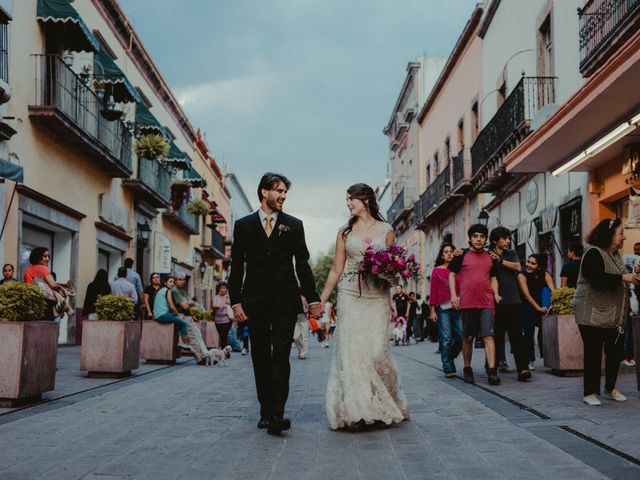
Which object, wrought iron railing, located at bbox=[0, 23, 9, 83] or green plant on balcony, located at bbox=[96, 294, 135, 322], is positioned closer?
green plant on balcony, located at bbox=[96, 294, 135, 322]

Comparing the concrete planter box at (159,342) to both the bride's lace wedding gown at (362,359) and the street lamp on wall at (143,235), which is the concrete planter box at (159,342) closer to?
the bride's lace wedding gown at (362,359)

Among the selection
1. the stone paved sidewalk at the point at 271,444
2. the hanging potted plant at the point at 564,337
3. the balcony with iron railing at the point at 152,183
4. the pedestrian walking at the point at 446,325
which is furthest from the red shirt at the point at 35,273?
the balcony with iron railing at the point at 152,183

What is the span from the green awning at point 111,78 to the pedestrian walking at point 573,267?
12649mm

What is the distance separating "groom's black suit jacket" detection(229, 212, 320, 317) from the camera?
248 inches

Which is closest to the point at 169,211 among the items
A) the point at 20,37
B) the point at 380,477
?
the point at 20,37

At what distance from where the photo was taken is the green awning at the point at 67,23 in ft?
56.1

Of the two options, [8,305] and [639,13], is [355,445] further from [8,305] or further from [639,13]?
[639,13]

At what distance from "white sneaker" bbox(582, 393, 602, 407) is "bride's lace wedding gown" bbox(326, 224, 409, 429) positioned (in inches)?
73.1

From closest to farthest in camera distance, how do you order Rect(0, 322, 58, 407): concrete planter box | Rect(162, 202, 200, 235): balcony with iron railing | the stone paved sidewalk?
1. the stone paved sidewalk
2. Rect(0, 322, 58, 407): concrete planter box
3. Rect(162, 202, 200, 235): balcony with iron railing

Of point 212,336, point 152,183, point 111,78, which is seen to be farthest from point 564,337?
point 152,183

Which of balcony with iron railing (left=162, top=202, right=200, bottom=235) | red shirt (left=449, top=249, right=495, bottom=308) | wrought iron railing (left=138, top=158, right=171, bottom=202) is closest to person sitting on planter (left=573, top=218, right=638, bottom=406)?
red shirt (left=449, top=249, right=495, bottom=308)

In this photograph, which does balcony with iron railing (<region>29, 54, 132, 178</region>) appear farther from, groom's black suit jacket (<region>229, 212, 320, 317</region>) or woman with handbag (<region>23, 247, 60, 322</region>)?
groom's black suit jacket (<region>229, 212, 320, 317</region>)

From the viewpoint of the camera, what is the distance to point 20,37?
1616 cm

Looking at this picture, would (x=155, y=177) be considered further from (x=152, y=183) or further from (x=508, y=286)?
(x=508, y=286)
